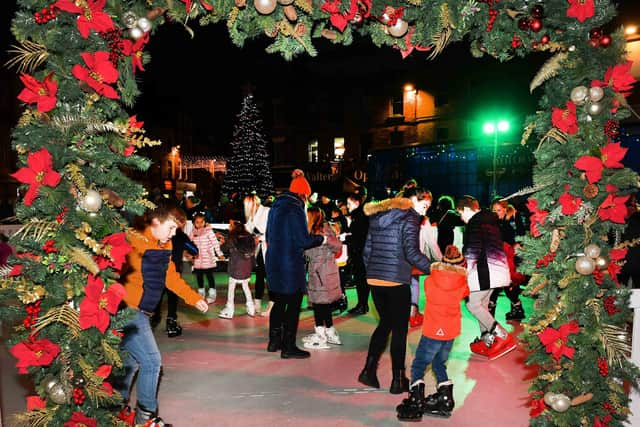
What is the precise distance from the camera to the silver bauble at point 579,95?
135 inches

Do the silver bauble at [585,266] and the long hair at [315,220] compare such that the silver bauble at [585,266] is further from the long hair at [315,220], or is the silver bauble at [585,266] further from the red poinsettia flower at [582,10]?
the long hair at [315,220]

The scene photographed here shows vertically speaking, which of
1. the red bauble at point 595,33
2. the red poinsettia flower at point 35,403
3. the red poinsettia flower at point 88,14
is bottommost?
the red poinsettia flower at point 35,403

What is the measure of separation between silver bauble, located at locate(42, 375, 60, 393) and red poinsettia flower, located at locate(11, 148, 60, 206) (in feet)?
3.21

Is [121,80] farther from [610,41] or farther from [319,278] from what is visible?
[319,278]

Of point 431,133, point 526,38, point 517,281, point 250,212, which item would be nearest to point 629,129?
point 517,281

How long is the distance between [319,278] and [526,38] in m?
4.11

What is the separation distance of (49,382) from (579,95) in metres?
3.80

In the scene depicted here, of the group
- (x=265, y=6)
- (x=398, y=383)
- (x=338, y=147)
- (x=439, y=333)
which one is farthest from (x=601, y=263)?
(x=338, y=147)

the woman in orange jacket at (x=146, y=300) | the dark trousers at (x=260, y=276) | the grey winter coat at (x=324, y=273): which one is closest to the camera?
the woman in orange jacket at (x=146, y=300)

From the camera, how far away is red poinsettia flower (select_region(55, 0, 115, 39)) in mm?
2621

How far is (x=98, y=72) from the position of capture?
2736mm

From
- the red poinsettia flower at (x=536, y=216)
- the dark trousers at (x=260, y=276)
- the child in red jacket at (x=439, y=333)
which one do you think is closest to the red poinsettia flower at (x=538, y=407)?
the child in red jacket at (x=439, y=333)

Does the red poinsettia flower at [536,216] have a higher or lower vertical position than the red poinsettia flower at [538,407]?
higher

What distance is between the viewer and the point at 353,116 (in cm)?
3578
